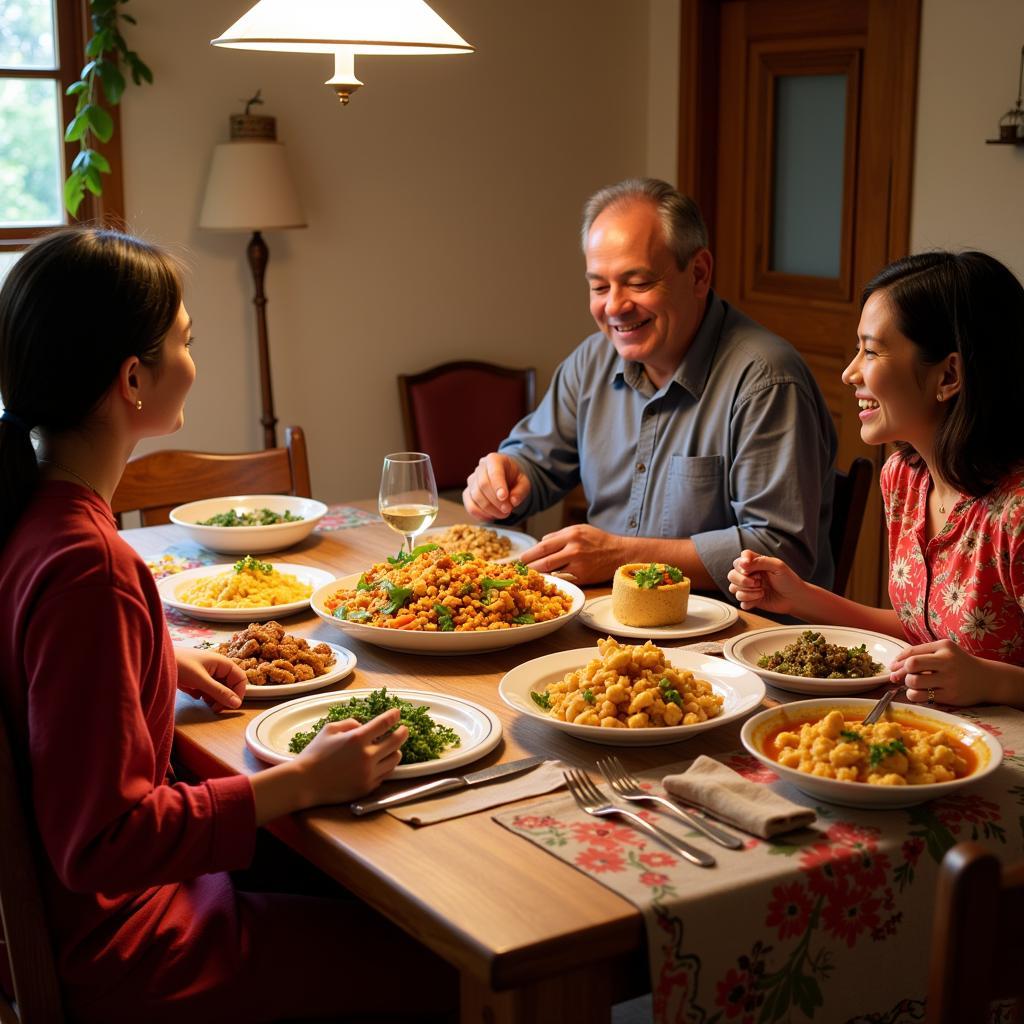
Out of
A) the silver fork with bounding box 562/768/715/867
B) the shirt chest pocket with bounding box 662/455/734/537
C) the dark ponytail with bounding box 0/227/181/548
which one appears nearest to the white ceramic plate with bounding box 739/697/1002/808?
the silver fork with bounding box 562/768/715/867

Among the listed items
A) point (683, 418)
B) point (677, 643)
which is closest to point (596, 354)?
point (683, 418)

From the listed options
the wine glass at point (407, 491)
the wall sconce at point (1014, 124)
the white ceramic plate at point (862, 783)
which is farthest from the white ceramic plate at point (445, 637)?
the wall sconce at point (1014, 124)

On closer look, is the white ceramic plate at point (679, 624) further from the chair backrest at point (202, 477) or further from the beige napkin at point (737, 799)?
the chair backrest at point (202, 477)

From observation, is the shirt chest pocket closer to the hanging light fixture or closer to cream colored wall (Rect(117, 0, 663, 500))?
the hanging light fixture

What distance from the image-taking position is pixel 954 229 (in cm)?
382

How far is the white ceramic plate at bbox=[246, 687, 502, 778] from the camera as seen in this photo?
1549 mm

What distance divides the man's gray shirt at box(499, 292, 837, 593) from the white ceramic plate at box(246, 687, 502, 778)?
84 centimetres

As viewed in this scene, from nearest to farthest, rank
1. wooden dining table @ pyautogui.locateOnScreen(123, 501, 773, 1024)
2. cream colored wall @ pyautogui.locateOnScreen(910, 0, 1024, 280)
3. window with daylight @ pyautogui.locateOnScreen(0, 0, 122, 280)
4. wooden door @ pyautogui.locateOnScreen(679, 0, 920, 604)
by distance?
wooden dining table @ pyautogui.locateOnScreen(123, 501, 773, 1024) → cream colored wall @ pyautogui.locateOnScreen(910, 0, 1024, 280) → window with daylight @ pyautogui.locateOnScreen(0, 0, 122, 280) → wooden door @ pyautogui.locateOnScreen(679, 0, 920, 604)

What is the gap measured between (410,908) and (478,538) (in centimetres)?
125

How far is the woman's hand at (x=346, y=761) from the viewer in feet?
4.80

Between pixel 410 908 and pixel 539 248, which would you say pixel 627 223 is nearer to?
pixel 410 908

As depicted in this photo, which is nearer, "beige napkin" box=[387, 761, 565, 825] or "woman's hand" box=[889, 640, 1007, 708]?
"beige napkin" box=[387, 761, 565, 825]

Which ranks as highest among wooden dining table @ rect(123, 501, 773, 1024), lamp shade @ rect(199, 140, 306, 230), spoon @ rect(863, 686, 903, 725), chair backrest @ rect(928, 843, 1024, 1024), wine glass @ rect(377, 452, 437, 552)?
lamp shade @ rect(199, 140, 306, 230)

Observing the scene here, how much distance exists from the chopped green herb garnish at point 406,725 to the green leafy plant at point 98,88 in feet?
8.57
